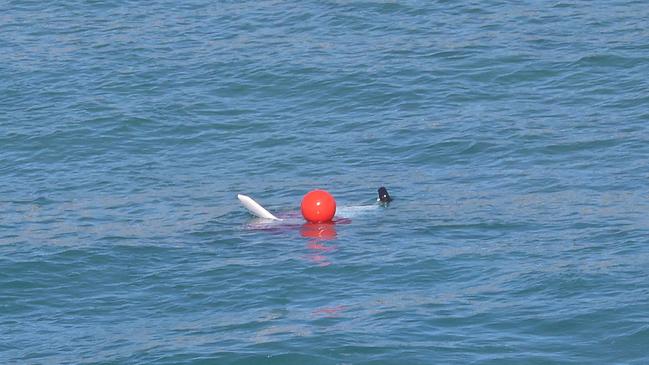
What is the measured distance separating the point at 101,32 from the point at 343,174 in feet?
36.2

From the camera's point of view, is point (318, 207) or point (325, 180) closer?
point (318, 207)

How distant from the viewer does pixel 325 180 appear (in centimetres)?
2202

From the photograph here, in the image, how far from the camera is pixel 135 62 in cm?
2912

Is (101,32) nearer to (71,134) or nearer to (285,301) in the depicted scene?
(71,134)

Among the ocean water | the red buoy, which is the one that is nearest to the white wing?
the ocean water

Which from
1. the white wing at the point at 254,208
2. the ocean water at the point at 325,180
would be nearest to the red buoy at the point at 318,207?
the ocean water at the point at 325,180

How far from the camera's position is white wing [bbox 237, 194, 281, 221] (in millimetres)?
19837

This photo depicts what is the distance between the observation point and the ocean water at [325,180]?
15406 mm

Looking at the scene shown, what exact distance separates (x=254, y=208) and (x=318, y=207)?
110 centimetres

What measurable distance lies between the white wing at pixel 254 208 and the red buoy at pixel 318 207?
0.67 metres

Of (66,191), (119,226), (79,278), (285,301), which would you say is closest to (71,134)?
(66,191)

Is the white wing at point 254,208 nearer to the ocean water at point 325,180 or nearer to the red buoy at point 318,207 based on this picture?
the ocean water at point 325,180

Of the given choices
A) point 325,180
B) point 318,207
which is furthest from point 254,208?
point 325,180

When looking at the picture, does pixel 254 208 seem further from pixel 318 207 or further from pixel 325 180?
pixel 325 180
